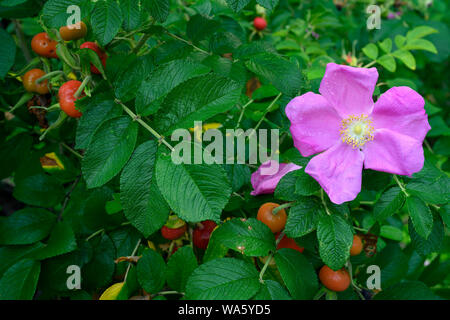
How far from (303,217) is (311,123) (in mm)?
186

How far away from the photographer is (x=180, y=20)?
1246 millimetres

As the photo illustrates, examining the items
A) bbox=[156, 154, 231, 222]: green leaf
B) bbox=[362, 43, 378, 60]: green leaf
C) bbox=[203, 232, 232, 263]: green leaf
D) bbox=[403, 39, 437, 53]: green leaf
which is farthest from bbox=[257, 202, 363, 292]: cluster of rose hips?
bbox=[403, 39, 437, 53]: green leaf

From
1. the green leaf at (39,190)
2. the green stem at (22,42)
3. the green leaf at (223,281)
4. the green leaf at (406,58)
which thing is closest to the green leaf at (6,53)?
the green stem at (22,42)

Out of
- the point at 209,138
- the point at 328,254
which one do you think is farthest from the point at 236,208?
the point at 328,254

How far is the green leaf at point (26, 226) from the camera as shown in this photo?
1.04 metres

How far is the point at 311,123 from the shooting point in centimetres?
78

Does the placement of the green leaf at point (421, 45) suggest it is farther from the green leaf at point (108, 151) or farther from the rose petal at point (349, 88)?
the green leaf at point (108, 151)

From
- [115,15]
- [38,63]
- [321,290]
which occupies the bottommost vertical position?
[321,290]

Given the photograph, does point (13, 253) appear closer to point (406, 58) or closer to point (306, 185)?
point (306, 185)

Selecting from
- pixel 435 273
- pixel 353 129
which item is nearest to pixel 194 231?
pixel 353 129

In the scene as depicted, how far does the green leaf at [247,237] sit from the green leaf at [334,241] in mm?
124

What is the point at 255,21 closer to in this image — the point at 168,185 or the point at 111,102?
the point at 111,102

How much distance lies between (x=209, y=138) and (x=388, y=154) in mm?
415

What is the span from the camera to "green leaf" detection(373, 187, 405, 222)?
2.58 ft
